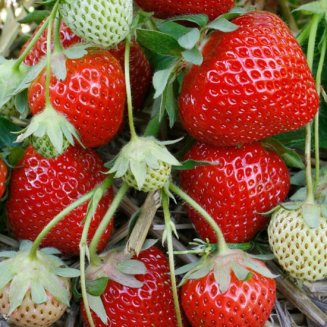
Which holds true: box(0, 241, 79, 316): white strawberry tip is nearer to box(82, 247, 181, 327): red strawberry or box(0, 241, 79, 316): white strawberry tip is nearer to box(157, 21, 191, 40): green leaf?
box(82, 247, 181, 327): red strawberry

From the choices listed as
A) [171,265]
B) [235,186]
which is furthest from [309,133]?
[171,265]

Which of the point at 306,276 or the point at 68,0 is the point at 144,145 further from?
the point at 306,276

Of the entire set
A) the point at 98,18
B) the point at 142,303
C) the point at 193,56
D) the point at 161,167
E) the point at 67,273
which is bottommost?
the point at 142,303

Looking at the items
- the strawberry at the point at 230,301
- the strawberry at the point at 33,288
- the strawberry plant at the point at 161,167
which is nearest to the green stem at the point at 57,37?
the strawberry plant at the point at 161,167

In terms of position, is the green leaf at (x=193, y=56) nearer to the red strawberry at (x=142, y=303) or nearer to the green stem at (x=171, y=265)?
the green stem at (x=171, y=265)

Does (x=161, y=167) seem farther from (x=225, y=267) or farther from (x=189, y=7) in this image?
(x=189, y=7)

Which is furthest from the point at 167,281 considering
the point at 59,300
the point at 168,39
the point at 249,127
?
the point at 168,39

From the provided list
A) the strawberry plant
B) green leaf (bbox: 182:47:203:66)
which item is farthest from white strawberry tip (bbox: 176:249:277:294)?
green leaf (bbox: 182:47:203:66)

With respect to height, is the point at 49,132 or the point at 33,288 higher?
the point at 49,132
